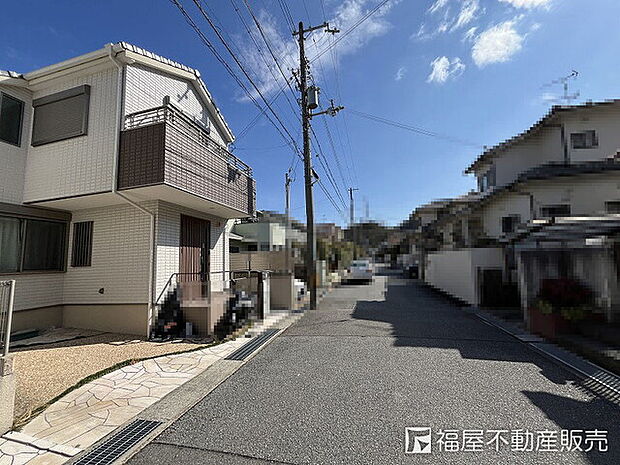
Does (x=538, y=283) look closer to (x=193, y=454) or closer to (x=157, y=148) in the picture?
(x=193, y=454)

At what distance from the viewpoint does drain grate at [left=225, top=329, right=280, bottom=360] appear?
19.2 feet

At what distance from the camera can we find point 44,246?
7750 millimetres

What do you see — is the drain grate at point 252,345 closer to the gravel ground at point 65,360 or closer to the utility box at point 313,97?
the gravel ground at point 65,360

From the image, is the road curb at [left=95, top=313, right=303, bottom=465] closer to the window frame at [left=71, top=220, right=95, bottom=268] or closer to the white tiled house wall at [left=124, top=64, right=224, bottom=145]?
the window frame at [left=71, top=220, right=95, bottom=268]

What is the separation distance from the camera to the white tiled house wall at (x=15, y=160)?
715cm

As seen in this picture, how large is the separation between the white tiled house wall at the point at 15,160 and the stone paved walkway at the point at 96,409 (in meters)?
5.37

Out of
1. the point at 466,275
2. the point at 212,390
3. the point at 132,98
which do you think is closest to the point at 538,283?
the point at 466,275

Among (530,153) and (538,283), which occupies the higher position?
(530,153)

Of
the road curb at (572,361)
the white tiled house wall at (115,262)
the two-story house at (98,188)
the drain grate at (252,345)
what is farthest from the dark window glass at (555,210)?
the white tiled house wall at (115,262)

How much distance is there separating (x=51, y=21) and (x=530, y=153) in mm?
17636

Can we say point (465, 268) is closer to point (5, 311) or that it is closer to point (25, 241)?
point (5, 311)

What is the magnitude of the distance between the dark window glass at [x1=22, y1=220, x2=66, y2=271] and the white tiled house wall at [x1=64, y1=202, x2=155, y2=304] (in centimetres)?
32

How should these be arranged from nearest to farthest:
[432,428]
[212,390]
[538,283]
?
[432,428] < [212,390] < [538,283]

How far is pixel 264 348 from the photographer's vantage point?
6445 millimetres
